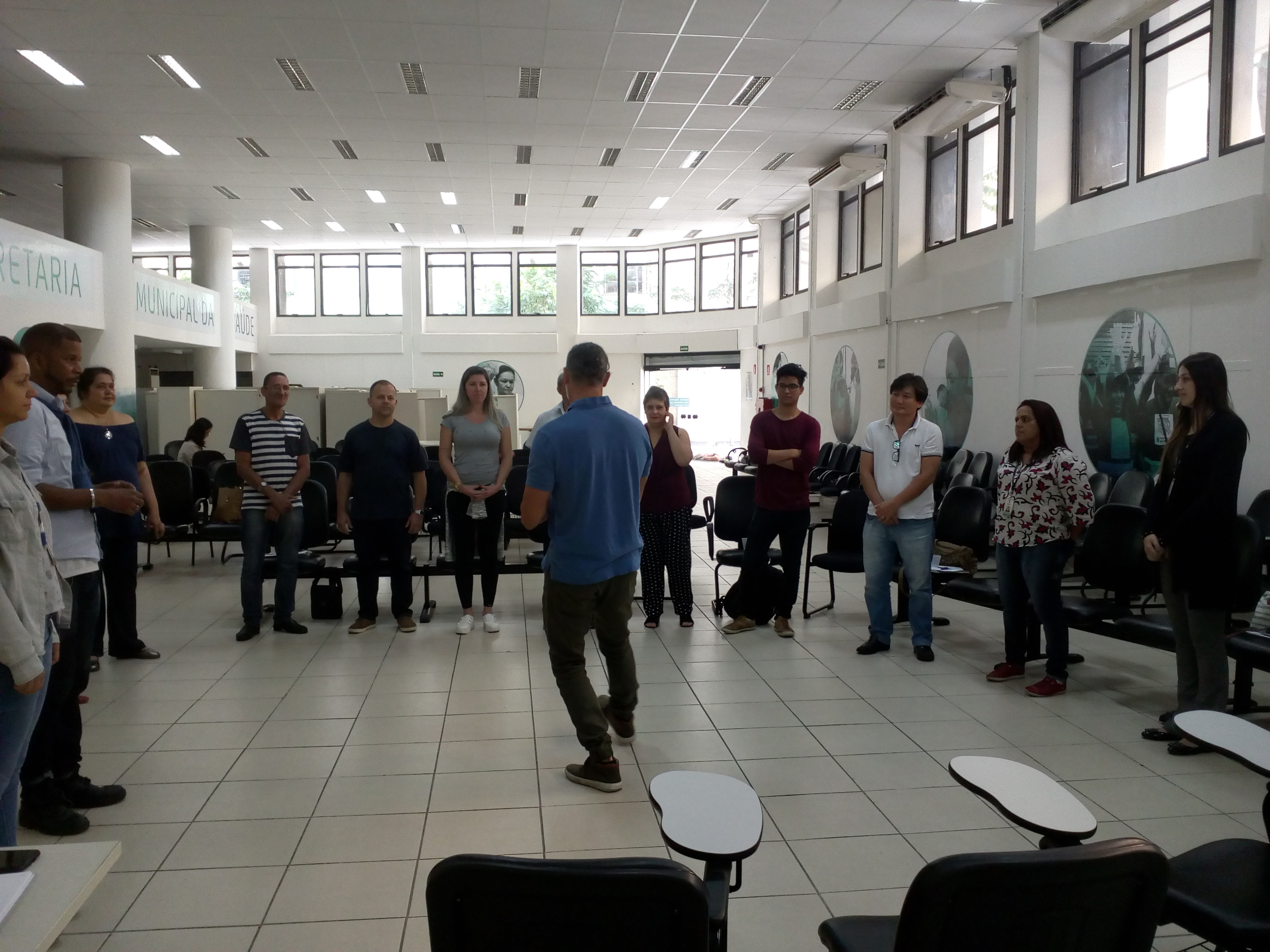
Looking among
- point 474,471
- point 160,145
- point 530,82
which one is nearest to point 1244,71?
point 474,471

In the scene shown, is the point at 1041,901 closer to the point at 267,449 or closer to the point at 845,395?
the point at 267,449

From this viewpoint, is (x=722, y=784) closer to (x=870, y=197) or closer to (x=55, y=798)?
(x=55, y=798)

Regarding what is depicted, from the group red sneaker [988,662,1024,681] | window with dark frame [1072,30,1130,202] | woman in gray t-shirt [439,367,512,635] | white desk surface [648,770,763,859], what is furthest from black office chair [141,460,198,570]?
window with dark frame [1072,30,1130,202]

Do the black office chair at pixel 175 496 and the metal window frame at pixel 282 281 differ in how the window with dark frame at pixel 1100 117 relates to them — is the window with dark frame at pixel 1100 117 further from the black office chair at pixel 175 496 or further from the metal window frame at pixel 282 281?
the metal window frame at pixel 282 281

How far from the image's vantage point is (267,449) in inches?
221

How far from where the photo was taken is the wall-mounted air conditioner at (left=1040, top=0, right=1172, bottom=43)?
276 inches

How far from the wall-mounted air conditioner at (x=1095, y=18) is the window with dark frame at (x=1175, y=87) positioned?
0.22 m

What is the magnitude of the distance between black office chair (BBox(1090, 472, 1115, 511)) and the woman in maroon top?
10.7 feet

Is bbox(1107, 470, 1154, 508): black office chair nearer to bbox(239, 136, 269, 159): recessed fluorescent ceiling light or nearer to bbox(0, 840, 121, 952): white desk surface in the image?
bbox(0, 840, 121, 952): white desk surface

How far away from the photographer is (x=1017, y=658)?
4.75 m

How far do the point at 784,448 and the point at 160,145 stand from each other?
1014 cm

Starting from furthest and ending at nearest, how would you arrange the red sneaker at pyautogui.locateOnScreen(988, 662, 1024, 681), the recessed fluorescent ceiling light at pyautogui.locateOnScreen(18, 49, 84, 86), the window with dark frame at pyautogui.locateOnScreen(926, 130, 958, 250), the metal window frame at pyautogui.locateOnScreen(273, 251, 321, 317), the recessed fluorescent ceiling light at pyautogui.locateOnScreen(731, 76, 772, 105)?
the metal window frame at pyautogui.locateOnScreen(273, 251, 321, 317) < the window with dark frame at pyautogui.locateOnScreen(926, 130, 958, 250) < the recessed fluorescent ceiling light at pyautogui.locateOnScreen(731, 76, 772, 105) < the recessed fluorescent ceiling light at pyautogui.locateOnScreen(18, 49, 84, 86) < the red sneaker at pyautogui.locateOnScreen(988, 662, 1024, 681)

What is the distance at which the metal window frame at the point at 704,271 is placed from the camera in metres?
19.5

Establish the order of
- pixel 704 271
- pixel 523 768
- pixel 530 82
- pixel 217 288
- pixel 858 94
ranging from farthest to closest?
pixel 704 271 → pixel 217 288 → pixel 858 94 → pixel 530 82 → pixel 523 768
